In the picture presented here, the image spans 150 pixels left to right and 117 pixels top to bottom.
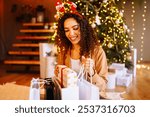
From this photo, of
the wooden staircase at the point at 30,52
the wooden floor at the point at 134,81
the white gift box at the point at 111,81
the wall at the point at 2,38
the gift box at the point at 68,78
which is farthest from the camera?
the wall at the point at 2,38

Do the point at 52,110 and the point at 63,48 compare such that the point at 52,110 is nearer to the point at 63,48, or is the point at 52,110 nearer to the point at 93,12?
the point at 63,48

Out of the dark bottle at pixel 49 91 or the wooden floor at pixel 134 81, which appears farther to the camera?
the wooden floor at pixel 134 81

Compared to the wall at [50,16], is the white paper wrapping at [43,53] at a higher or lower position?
lower

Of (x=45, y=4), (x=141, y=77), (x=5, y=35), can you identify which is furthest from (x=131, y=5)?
(x=5, y=35)

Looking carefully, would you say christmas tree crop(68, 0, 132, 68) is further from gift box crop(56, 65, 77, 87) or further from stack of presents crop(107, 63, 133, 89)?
gift box crop(56, 65, 77, 87)

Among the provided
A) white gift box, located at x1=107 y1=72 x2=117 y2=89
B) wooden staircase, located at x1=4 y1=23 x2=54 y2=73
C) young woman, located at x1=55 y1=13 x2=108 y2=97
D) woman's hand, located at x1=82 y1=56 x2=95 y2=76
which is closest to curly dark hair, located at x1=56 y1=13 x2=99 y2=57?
young woman, located at x1=55 y1=13 x2=108 y2=97

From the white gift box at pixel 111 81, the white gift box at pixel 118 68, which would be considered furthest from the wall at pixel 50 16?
the white gift box at pixel 111 81

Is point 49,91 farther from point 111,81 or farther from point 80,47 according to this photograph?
point 111,81

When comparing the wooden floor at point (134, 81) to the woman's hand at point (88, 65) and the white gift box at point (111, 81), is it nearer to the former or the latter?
the white gift box at point (111, 81)

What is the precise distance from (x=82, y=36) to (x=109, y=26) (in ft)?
7.10

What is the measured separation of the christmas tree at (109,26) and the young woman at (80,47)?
187cm

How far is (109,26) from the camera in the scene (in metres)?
3.11

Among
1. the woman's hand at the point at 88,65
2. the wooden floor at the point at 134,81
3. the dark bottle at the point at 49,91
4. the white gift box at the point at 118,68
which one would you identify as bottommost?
the wooden floor at the point at 134,81

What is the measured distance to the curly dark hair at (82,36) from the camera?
0.98 meters
